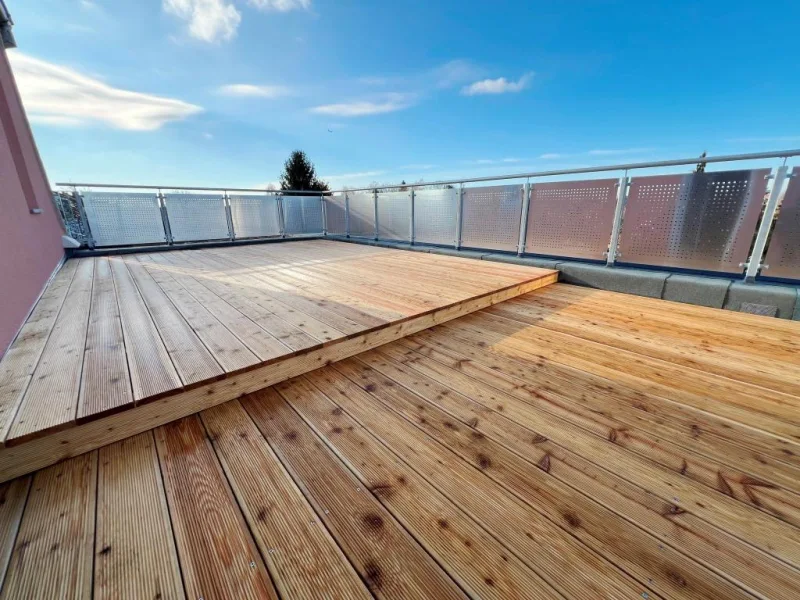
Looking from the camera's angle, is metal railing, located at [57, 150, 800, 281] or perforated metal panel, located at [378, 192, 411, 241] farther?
perforated metal panel, located at [378, 192, 411, 241]

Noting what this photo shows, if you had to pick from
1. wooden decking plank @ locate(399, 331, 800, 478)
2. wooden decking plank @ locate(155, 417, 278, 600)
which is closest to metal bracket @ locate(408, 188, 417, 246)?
wooden decking plank @ locate(399, 331, 800, 478)

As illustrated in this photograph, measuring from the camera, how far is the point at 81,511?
0.76m

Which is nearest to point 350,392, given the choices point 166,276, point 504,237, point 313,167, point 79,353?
point 79,353

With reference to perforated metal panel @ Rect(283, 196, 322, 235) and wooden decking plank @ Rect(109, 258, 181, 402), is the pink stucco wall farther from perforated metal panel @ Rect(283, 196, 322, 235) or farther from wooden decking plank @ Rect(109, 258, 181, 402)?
perforated metal panel @ Rect(283, 196, 322, 235)

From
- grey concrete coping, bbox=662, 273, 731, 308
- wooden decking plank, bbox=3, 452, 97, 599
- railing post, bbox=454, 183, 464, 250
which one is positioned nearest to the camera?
wooden decking plank, bbox=3, 452, 97, 599

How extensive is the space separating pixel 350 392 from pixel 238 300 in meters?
1.34

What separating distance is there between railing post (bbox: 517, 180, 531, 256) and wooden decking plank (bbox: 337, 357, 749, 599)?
9.40 feet

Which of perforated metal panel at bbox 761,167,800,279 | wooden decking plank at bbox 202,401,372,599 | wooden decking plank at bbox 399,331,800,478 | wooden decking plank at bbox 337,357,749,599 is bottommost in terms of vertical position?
wooden decking plank at bbox 399,331,800,478

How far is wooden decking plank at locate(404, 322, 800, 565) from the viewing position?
2.32 ft

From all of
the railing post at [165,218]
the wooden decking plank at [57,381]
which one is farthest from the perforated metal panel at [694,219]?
the railing post at [165,218]

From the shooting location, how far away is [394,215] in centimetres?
498

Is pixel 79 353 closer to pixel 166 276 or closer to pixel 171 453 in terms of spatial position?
pixel 171 453

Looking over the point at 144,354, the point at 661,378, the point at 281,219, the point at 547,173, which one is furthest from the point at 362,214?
the point at 661,378

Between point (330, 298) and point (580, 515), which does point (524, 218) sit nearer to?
point (330, 298)
